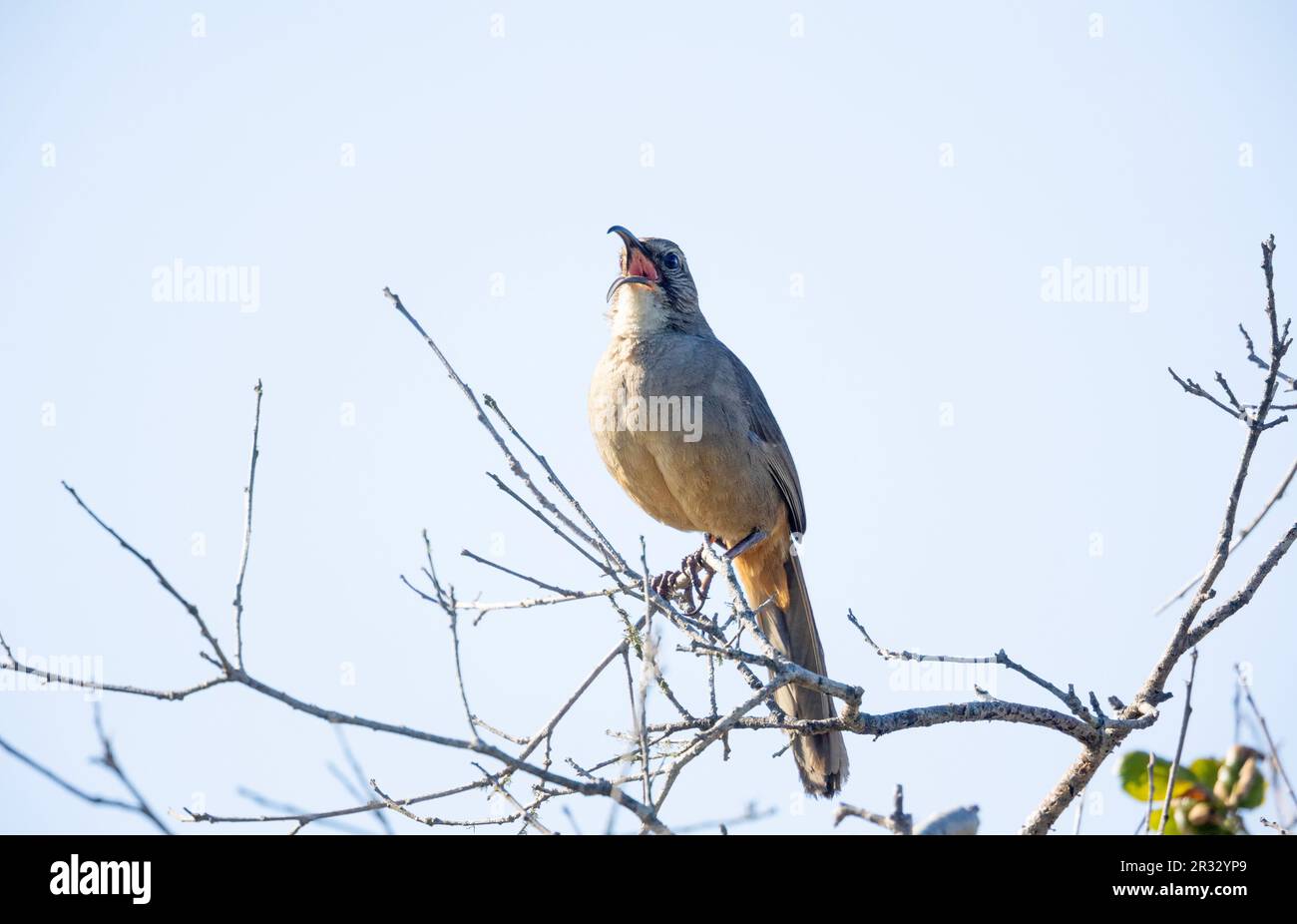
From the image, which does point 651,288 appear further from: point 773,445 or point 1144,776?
point 1144,776

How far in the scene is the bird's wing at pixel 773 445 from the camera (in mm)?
7336

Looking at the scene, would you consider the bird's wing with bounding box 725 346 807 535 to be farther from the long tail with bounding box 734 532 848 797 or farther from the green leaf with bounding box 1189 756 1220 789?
the green leaf with bounding box 1189 756 1220 789

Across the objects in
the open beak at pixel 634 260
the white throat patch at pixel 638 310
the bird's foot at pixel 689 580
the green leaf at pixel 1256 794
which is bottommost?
the green leaf at pixel 1256 794

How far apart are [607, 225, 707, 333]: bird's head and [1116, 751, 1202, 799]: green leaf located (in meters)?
3.51

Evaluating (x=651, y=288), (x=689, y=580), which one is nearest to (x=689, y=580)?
(x=689, y=580)

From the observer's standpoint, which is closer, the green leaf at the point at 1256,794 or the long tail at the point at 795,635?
the green leaf at the point at 1256,794

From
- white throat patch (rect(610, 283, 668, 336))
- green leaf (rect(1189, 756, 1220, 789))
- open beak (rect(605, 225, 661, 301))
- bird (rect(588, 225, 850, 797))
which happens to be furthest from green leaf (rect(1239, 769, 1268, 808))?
open beak (rect(605, 225, 661, 301))

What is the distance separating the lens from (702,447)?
690cm

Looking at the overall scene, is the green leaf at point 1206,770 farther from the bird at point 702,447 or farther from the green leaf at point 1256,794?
the bird at point 702,447

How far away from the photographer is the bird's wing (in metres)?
7.34

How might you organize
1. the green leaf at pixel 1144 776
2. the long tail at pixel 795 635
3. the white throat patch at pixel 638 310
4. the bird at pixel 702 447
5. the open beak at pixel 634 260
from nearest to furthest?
the green leaf at pixel 1144 776 → the long tail at pixel 795 635 → the bird at pixel 702 447 → the white throat patch at pixel 638 310 → the open beak at pixel 634 260

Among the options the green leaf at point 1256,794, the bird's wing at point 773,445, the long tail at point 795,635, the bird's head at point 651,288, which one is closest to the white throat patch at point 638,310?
the bird's head at point 651,288

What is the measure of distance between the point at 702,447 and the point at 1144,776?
285 centimetres
